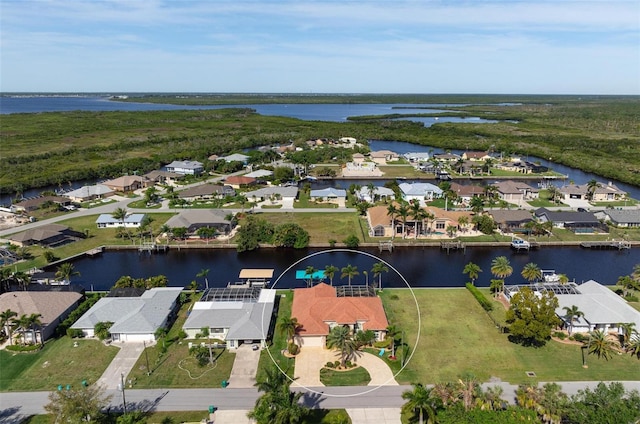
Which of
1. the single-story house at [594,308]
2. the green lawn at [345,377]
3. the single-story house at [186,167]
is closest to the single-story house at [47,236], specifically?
the single-story house at [186,167]

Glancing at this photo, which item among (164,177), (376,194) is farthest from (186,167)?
(376,194)

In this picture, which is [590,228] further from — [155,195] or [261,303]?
[155,195]

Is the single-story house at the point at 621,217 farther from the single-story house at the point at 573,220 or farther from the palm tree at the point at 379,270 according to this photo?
the palm tree at the point at 379,270

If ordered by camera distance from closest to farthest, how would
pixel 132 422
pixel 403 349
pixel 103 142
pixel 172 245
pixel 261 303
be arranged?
1. pixel 132 422
2. pixel 403 349
3. pixel 261 303
4. pixel 172 245
5. pixel 103 142

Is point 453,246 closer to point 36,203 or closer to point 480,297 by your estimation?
point 480,297

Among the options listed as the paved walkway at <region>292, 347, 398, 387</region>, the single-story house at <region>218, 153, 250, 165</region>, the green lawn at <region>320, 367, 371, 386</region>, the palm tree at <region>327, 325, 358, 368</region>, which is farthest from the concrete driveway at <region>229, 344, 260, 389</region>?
the single-story house at <region>218, 153, 250, 165</region>

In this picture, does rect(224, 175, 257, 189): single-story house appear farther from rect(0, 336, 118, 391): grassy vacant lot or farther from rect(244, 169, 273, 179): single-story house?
rect(0, 336, 118, 391): grassy vacant lot

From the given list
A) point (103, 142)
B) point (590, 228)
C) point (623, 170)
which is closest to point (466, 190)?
point (590, 228)
